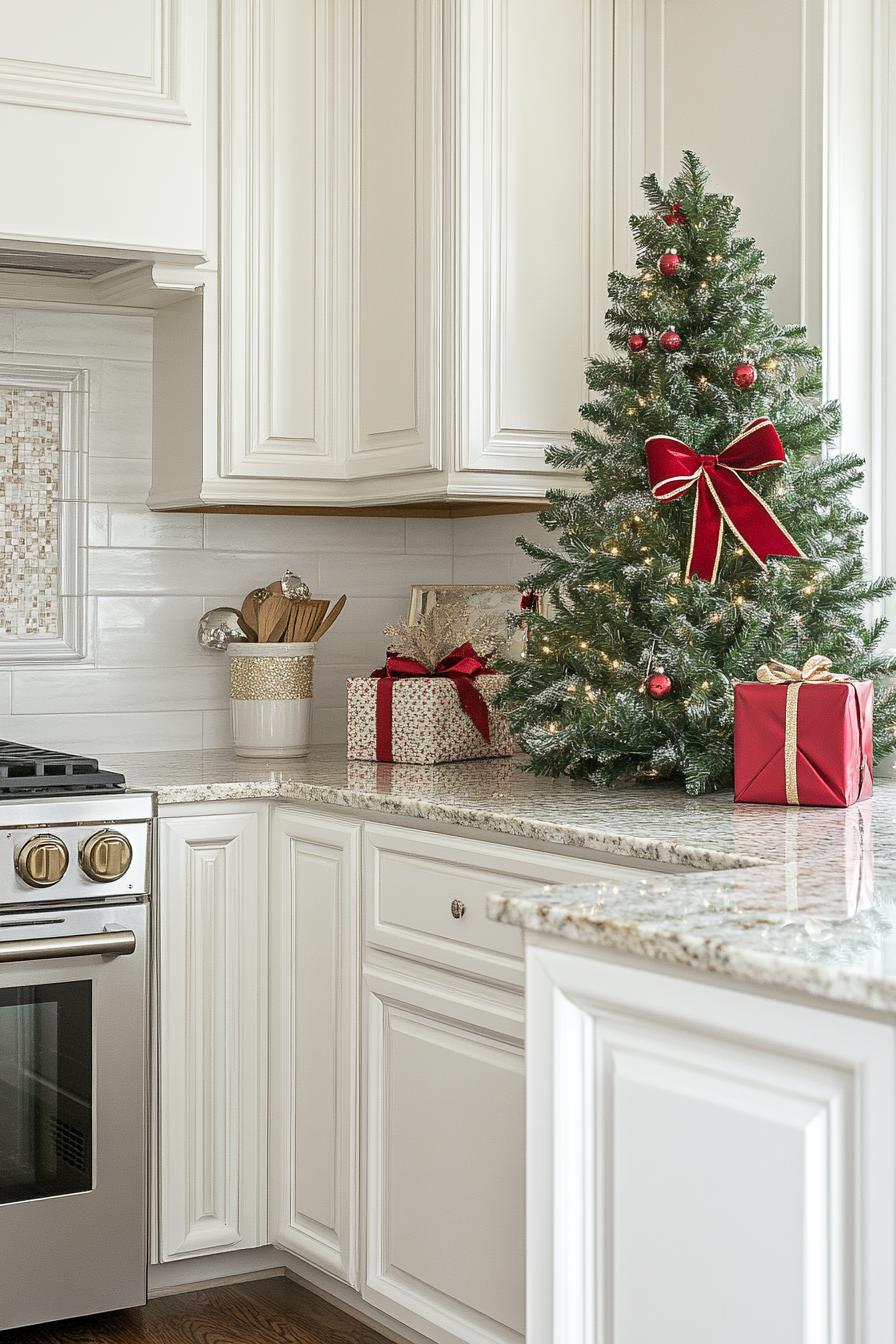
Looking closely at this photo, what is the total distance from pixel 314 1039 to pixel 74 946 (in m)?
0.44

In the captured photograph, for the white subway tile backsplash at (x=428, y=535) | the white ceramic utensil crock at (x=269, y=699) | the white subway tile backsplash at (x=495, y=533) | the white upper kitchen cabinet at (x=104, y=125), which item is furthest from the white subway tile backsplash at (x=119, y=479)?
the white subway tile backsplash at (x=495, y=533)

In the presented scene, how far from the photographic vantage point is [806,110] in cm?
263

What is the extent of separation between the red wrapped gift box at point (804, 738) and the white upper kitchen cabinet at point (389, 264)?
34.6 inches

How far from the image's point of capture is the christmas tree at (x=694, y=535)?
2.29 m

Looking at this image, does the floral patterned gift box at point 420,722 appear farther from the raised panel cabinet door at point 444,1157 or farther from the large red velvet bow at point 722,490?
the large red velvet bow at point 722,490

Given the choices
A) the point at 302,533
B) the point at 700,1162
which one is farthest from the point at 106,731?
the point at 700,1162

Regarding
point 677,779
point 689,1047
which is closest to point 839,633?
point 677,779

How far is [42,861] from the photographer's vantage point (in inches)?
95.6

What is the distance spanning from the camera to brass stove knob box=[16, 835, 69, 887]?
2.42 m

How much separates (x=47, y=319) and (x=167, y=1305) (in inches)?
74.4

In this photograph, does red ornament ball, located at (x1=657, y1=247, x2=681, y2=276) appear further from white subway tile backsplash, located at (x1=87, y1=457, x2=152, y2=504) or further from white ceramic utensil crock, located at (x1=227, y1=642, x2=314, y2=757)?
white subway tile backsplash, located at (x1=87, y1=457, x2=152, y2=504)

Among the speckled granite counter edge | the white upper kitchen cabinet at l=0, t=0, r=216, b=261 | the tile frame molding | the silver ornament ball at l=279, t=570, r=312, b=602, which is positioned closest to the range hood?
the white upper kitchen cabinet at l=0, t=0, r=216, b=261

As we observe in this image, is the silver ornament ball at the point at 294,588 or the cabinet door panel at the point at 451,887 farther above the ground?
the silver ornament ball at the point at 294,588

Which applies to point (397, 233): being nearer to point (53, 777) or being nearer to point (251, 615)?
point (251, 615)
